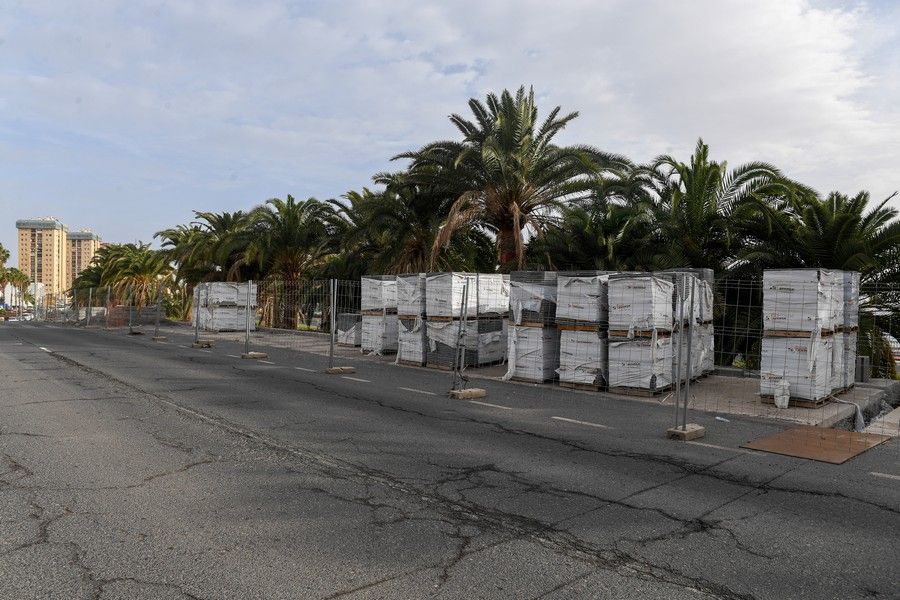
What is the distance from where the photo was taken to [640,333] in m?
11.2

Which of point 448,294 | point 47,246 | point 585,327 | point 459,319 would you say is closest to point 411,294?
point 448,294

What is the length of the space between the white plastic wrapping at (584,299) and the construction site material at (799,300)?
2766 mm

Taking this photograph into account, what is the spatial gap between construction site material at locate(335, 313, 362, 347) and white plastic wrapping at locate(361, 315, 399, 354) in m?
2.45

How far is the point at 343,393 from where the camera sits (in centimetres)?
1119

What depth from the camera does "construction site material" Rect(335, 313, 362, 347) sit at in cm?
2123

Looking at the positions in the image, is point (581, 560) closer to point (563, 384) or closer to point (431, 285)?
point (563, 384)

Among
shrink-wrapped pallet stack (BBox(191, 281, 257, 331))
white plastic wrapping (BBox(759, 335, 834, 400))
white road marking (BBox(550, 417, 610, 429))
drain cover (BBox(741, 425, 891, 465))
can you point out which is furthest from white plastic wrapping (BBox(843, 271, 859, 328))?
shrink-wrapped pallet stack (BBox(191, 281, 257, 331))

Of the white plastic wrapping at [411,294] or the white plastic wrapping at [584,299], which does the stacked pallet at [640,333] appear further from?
the white plastic wrapping at [411,294]

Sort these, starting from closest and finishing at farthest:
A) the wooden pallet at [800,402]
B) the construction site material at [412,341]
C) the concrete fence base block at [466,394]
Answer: the wooden pallet at [800,402], the concrete fence base block at [466,394], the construction site material at [412,341]

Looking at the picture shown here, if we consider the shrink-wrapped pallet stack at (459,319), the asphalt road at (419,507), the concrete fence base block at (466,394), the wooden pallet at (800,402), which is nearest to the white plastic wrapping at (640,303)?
the wooden pallet at (800,402)

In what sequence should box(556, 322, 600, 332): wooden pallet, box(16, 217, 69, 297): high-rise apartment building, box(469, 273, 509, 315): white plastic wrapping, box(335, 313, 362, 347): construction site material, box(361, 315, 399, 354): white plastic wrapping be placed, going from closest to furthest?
box(556, 322, 600, 332): wooden pallet → box(469, 273, 509, 315): white plastic wrapping → box(361, 315, 399, 354): white plastic wrapping → box(335, 313, 362, 347): construction site material → box(16, 217, 69, 297): high-rise apartment building

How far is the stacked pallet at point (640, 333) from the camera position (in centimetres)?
1115

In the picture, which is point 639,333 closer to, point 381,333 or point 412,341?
point 412,341

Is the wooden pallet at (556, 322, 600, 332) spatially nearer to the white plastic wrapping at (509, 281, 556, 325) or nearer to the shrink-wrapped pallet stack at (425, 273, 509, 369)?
the white plastic wrapping at (509, 281, 556, 325)
